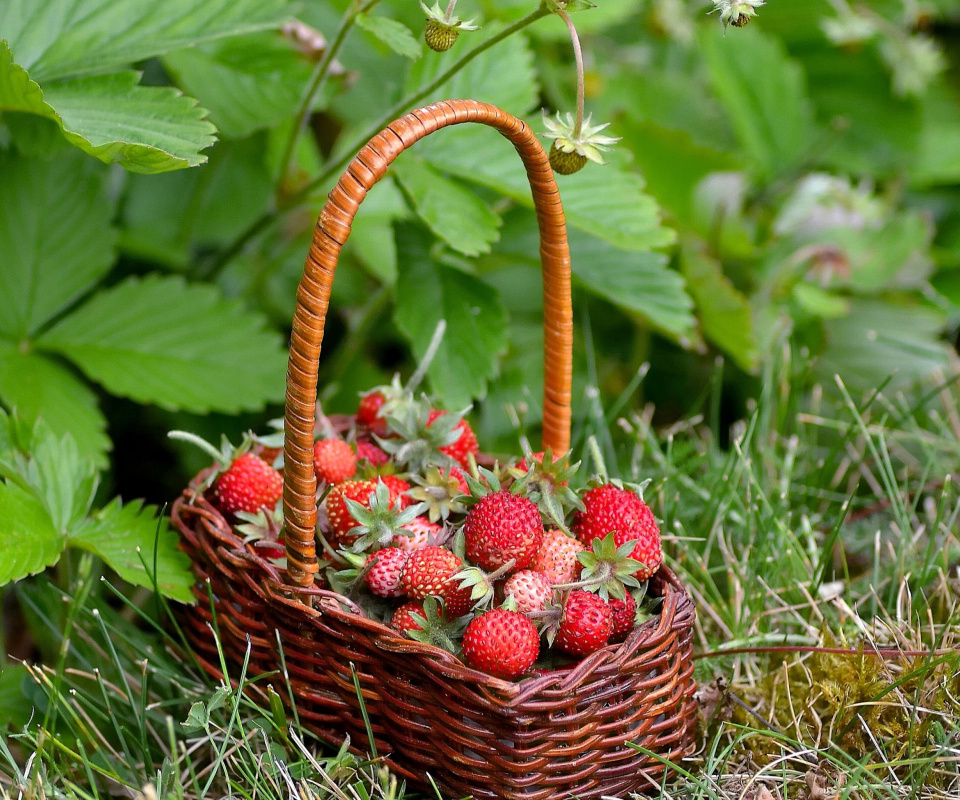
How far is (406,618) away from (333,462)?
0.25 metres

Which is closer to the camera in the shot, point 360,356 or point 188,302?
point 188,302

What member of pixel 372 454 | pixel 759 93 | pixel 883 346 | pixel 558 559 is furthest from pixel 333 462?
pixel 759 93

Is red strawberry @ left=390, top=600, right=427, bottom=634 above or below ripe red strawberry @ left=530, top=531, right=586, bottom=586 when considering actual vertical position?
below

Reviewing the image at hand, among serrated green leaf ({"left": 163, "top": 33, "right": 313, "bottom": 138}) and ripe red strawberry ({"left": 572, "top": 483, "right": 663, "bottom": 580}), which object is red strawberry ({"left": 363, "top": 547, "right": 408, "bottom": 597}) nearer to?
ripe red strawberry ({"left": 572, "top": 483, "right": 663, "bottom": 580})

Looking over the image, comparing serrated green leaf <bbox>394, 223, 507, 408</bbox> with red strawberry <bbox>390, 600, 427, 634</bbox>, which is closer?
red strawberry <bbox>390, 600, 427, 634</bbox>

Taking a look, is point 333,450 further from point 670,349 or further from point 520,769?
Answer: point 670,349

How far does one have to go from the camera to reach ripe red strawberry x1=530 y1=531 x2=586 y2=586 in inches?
37.8

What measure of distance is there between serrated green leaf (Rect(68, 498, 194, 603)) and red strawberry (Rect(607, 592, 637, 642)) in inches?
18.5

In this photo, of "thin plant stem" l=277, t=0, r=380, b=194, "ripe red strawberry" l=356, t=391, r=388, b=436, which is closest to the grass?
"ripe red strawberry" l=356, t=391, r=388, b=436

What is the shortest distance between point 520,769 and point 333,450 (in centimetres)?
43

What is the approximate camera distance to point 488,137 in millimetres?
1305

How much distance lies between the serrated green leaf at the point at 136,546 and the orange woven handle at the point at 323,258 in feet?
0.64

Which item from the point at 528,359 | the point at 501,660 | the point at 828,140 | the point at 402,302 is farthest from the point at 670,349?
the point at 501,660

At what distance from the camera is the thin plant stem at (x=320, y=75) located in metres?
1.13
